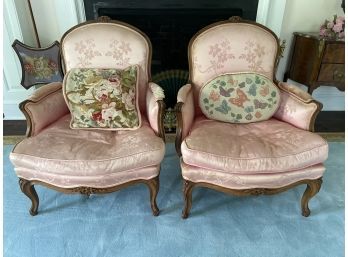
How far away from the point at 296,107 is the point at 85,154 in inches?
44.1

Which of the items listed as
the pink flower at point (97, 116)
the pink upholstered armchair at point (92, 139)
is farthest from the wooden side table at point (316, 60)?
the pink flower at point (97, 116)

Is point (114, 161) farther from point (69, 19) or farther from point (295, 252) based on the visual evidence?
point (69, 19)

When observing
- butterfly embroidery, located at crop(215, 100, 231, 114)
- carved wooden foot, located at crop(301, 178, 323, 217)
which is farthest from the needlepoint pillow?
carved wooden foot, located at crop(301, 178, 323, 217)

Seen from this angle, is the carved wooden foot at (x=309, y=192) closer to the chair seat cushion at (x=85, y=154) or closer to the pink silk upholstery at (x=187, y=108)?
the pink silk upholstery at (x=187, y=108)

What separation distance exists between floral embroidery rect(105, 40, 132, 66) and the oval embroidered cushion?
502 mm

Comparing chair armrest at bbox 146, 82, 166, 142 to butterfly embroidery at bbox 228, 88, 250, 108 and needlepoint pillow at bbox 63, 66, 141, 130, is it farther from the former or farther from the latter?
butterfly embroidery at bbox 228, 88, 250, 108

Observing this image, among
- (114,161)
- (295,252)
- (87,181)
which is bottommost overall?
(295,252)

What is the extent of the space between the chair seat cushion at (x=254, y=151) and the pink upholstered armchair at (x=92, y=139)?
19cm

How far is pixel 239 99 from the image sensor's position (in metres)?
1.52

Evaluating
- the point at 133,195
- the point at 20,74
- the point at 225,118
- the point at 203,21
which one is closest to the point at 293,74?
the point at 203,21

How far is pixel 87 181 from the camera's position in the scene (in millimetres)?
1242

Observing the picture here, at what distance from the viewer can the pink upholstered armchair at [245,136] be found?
122 centimetres

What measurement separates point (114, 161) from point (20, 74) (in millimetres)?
1561

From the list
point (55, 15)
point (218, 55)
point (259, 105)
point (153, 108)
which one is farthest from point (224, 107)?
point (55, 15)
